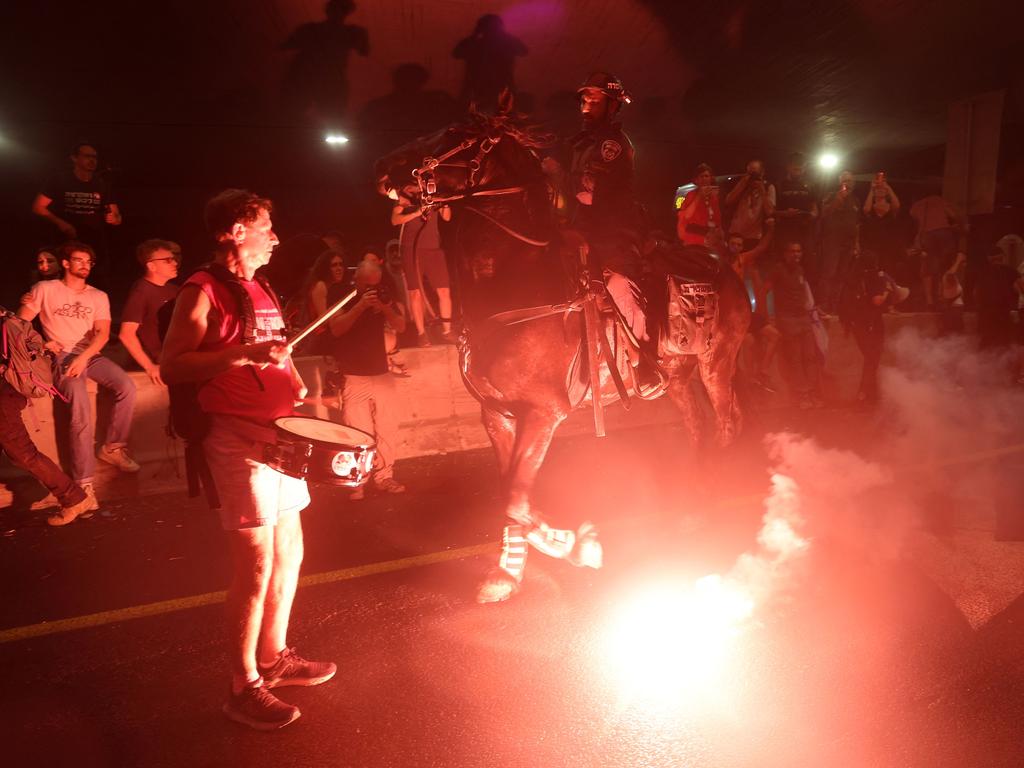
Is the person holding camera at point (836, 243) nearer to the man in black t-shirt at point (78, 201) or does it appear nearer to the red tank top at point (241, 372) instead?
the red tank top at point (241, 372)

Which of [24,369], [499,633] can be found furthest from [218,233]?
[24,369]

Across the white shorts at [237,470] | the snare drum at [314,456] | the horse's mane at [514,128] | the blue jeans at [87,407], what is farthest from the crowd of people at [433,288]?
the snare drum at [314,456]

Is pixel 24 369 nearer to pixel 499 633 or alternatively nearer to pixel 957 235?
pixel 499 633

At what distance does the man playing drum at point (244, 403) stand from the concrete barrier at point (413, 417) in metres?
3.73

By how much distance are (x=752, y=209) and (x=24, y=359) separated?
1004cm

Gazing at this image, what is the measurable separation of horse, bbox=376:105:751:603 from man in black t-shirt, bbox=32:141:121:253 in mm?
5911

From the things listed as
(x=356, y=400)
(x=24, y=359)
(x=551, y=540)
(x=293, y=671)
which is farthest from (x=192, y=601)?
(x=24, y=359)

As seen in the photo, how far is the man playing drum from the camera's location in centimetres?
280

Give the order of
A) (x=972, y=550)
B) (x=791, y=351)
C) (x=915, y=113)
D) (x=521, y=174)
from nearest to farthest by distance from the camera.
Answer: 1. (x=521, y=174)
2. (x=972, y=550)
3. (x=791, y=351)
4. (x=915, y=113)

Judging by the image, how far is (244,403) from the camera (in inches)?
118

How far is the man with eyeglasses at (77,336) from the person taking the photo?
653 cm

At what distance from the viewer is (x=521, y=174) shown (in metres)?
4.39

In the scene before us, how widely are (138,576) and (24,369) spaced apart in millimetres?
2461

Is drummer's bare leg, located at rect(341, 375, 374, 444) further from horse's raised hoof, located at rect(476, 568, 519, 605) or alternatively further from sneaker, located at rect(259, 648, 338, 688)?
sneaker, located at rect(259, 648, 338, 688)
